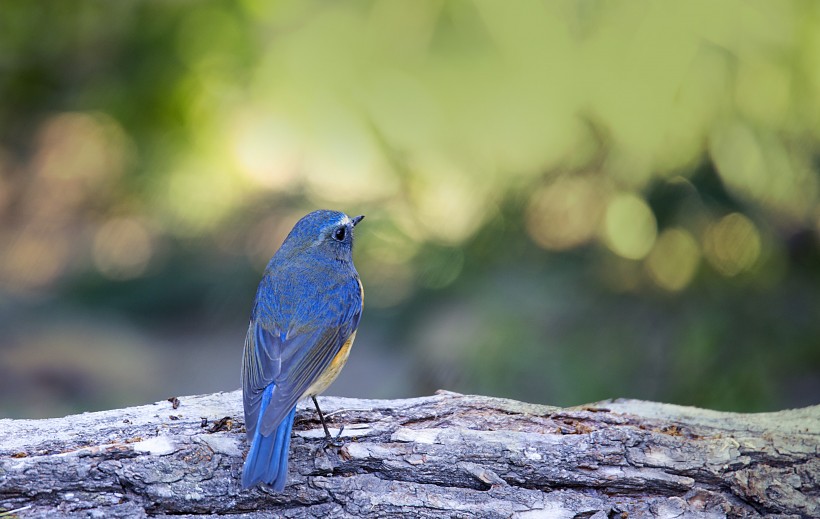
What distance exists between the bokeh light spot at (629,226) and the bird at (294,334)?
134 centimetres

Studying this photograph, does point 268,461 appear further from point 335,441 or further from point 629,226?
point 629,226

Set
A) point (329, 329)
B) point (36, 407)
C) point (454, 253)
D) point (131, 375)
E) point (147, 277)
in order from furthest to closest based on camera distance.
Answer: point (147, 277) < point (131, 375) < point (36, 407) < point (454, 253) < point (329, 329)

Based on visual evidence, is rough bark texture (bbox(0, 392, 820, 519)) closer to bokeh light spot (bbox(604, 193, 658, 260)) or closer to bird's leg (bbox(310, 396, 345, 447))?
bird's leg (bbox(310, 396, 345, 447))

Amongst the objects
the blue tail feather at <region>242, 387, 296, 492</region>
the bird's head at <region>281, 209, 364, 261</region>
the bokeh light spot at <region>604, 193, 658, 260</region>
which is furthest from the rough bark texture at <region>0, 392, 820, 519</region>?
the bokeh light spot at <region>604, 193, 658, 260</region>

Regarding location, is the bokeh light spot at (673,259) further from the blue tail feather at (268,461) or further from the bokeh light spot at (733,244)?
the blue tail feather at (268,461)

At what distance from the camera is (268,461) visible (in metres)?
2.52

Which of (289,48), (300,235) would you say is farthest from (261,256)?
(300,235)

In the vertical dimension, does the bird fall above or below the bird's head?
below

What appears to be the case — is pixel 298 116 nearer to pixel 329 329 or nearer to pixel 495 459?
pixel 329 329

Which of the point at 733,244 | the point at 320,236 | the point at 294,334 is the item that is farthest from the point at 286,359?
the point at 733,244

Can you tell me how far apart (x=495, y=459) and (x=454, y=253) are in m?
2.01

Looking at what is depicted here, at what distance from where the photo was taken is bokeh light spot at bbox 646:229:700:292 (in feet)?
13.9

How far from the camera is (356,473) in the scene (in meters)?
2.72

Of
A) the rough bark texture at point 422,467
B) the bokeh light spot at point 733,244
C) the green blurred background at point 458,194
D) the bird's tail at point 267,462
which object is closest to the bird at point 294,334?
the bird's tail at point 267,462
